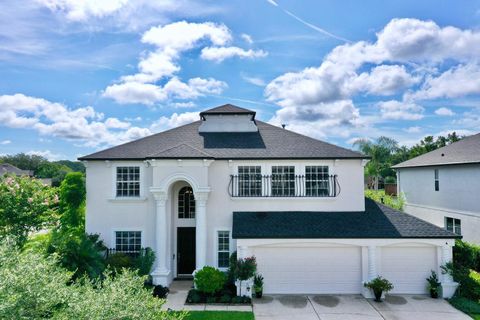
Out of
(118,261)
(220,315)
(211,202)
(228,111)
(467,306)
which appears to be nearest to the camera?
(220,315)

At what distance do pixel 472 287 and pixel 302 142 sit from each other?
10.2m

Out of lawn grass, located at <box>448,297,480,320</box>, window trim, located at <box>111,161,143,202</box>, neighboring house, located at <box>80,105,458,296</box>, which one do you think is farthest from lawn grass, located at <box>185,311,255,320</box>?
lawn grass, located at <box>448,297,480,320</box>

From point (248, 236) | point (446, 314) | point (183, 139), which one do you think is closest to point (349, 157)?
point (248, 236)

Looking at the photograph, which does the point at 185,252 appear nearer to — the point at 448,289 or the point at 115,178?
the point at 115,178

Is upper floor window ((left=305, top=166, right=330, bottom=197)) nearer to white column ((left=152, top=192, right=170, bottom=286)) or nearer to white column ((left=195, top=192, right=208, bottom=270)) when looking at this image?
white column ((left=195, top=192, right=208, bottom=270))

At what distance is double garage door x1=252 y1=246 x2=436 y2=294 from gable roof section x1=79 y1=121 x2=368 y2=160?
15.7 ft

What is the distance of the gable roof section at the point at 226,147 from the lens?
52.7 feet

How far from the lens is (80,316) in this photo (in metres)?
5.81

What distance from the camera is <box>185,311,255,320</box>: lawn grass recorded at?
11.8m

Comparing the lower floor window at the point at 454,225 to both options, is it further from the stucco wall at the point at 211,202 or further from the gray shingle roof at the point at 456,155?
the stucco wall at the point at 211,202

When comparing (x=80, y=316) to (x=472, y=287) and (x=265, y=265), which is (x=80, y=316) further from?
(x=472, y=287)

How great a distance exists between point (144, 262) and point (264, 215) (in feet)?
20.5

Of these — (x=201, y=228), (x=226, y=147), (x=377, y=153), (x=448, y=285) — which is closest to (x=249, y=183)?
(x=226, y=147)

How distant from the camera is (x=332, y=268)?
14695mm
